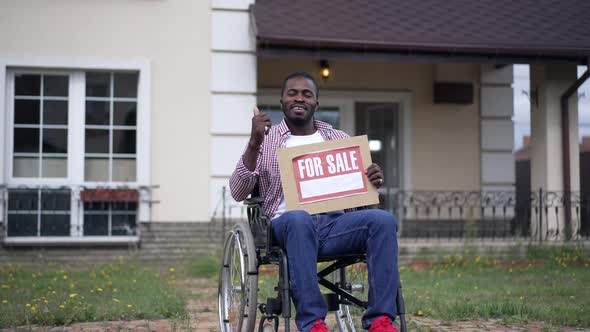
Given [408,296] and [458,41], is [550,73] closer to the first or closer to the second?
[458,41]

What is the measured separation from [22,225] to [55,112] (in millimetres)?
1325

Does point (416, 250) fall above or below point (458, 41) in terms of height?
below

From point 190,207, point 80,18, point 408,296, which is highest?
point 80,18

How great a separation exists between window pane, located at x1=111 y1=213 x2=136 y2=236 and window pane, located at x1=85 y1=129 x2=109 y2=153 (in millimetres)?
781

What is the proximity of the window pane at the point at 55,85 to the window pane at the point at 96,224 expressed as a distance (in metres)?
1.41

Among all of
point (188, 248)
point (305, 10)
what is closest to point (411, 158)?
point (305, 10)

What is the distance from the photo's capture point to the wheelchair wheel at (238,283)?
395 centimetres

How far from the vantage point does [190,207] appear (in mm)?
9320

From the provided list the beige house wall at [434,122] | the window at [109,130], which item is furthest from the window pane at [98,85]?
the beige house wall at [434,122]

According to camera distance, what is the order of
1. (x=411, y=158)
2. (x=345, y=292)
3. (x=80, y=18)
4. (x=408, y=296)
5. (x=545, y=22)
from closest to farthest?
(x=345, y=292)
(x=408, y=296)
(x=80, y=18)
(x=545, y=22)
(x=411, y=158)

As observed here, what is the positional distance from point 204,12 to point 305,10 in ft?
3.90

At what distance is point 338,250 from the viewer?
4020 millimetres

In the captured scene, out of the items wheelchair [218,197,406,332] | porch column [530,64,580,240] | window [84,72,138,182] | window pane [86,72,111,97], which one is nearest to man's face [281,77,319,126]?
wheelchair [218,197,406,332]

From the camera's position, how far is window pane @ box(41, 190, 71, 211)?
30.1 ft
